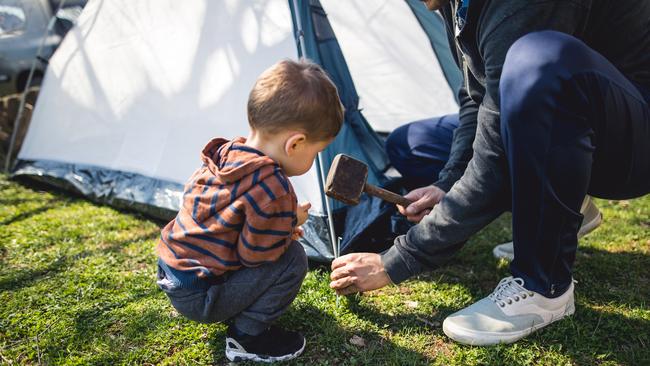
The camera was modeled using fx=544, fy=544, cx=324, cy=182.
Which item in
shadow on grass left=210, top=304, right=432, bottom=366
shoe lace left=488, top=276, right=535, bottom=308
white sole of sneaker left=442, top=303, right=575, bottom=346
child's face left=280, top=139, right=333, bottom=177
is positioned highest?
child's face left=280, top=139, right=333, bottom=177

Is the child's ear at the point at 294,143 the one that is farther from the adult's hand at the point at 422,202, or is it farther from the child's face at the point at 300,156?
the adult's hand at the point at 422,202

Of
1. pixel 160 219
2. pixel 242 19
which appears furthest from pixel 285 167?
pixel 160 219

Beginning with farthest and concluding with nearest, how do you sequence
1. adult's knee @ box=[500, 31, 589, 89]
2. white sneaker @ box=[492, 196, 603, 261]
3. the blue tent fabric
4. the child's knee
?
the blue tent fabric
white sneaker @ box=[492, 196, 603, 261]
the child's knee
adult's knee @ box=[500, 31, 589, 89]

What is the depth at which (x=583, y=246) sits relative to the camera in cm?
265

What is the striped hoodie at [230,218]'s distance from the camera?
159 cm

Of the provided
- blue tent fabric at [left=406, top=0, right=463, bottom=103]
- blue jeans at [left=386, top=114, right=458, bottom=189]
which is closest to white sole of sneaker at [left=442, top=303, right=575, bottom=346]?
blue jeans at [left=386, top=114, right=458, bottom=189]

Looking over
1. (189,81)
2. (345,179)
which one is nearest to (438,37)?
(189,81)

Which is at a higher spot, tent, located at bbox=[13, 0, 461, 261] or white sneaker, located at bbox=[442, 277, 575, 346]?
tent, located at bbox=[13, 0, 461, 261]

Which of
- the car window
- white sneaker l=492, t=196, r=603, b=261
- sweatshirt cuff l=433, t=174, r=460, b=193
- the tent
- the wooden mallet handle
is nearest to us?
the wooden mallet handle

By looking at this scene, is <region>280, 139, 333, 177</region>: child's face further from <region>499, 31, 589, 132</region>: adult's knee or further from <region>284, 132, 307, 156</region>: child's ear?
<region>499, 31, 589, 132</region>: adult's knee

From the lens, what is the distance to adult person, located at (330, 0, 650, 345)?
5.05 feet

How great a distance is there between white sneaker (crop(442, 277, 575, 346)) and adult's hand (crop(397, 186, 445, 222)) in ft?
1.39

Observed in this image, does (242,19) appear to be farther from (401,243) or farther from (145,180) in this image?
(401,243)

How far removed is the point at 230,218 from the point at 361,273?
0.54 meters
